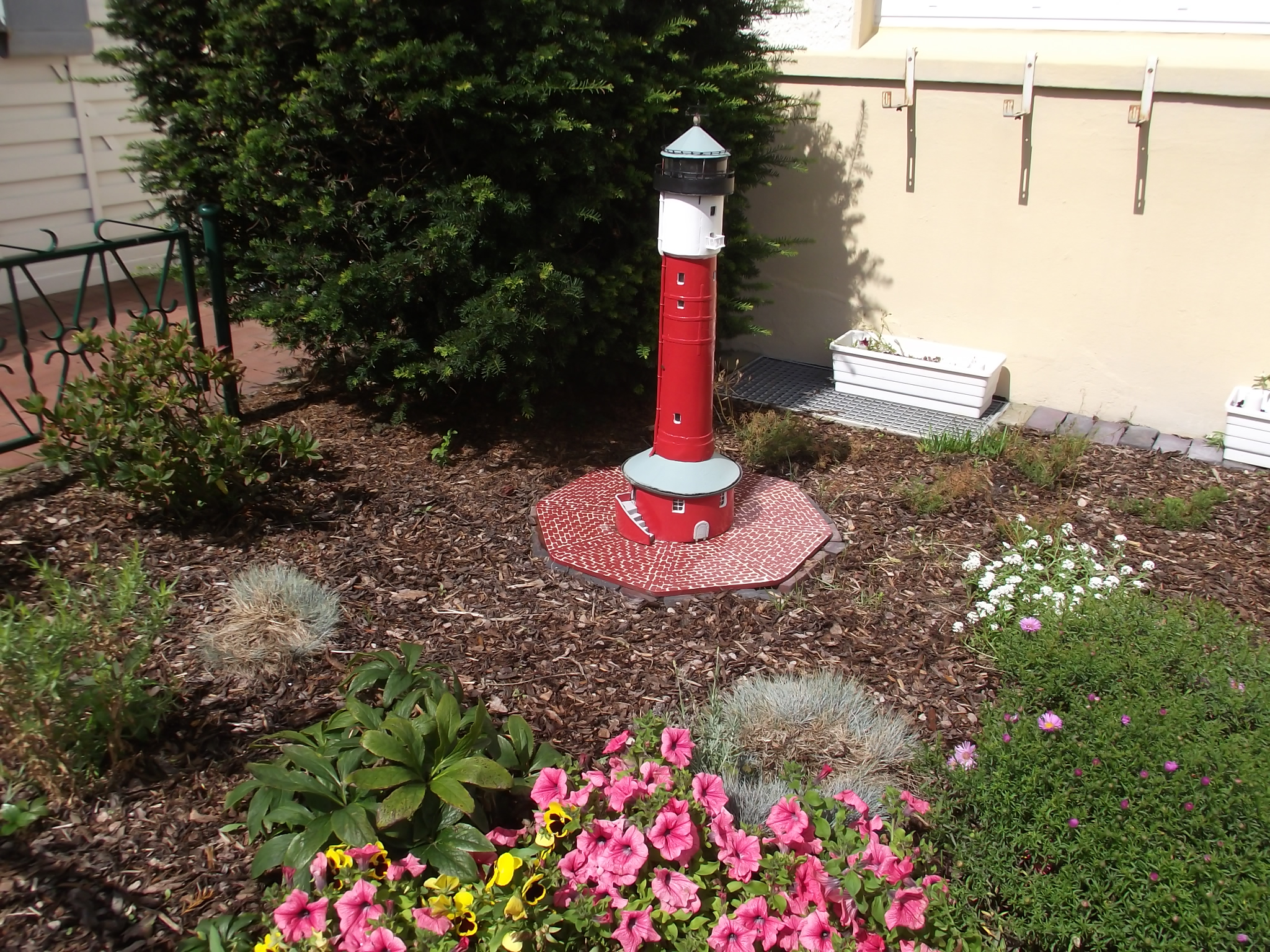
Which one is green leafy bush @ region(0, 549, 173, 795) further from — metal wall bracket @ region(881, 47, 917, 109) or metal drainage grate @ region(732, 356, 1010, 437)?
metal wall bracket @ region(881, 47, 917, 109)

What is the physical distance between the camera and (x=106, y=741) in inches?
117

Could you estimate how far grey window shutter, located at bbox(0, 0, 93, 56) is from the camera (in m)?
7.04

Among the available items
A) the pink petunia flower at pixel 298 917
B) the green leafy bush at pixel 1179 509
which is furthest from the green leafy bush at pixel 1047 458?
the pink petunia flower at pixel 298 917

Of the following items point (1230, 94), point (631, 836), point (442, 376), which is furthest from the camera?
point (1230, 94)

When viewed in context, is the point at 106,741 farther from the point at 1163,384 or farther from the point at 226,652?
the point at 1163,384

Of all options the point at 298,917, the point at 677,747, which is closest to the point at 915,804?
the point at 677,747

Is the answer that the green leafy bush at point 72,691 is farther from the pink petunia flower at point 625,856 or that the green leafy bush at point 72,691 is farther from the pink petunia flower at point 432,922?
the pink petunia flower at point 625,856

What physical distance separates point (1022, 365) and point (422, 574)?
4.10 metres

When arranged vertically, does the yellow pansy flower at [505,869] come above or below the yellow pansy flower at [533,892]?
above

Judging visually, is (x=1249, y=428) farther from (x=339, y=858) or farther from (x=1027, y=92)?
(x=339, y=858)

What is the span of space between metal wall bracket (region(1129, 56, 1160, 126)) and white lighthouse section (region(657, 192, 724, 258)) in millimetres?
2766

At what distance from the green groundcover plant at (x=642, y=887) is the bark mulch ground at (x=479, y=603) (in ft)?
1.56

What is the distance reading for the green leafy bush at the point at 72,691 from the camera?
9.16 ft

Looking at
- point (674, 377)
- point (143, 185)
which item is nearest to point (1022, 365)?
point (674, 377)
